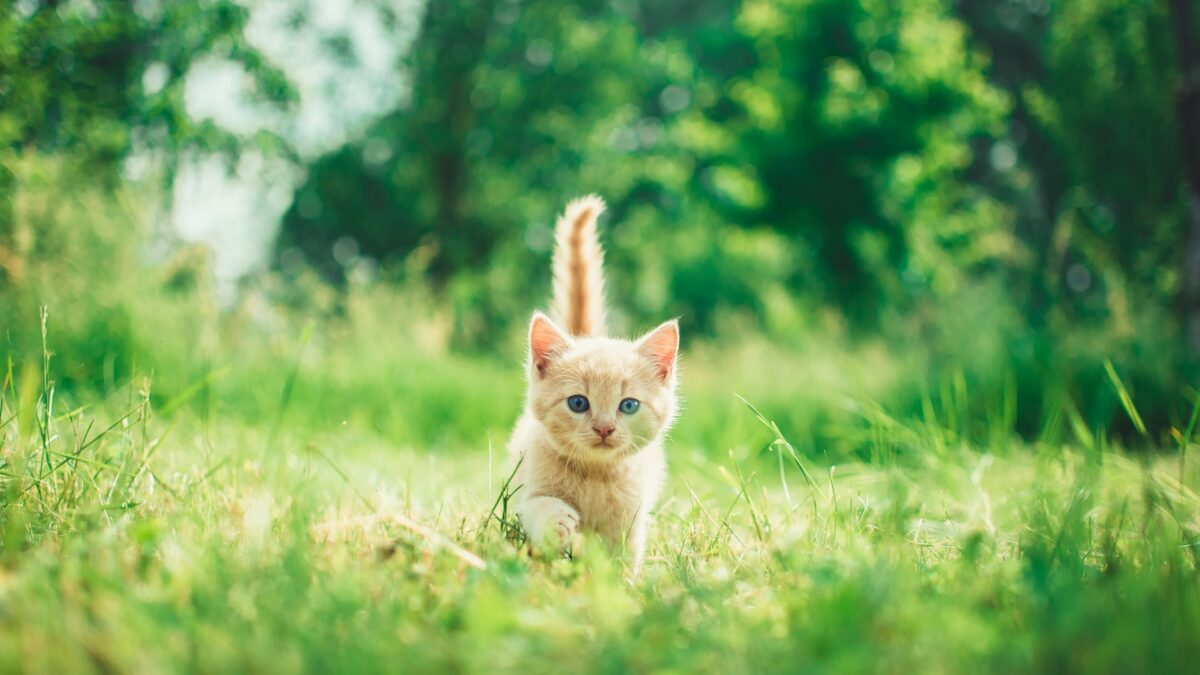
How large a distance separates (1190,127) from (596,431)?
5021 mm

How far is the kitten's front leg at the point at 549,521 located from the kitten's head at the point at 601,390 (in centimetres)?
17

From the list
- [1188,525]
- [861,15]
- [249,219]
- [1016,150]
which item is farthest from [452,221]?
[1016,150]

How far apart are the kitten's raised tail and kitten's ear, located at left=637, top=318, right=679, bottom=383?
427 mm

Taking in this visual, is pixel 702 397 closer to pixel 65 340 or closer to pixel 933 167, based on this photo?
pixel 65 340

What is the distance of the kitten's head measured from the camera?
5.76ft

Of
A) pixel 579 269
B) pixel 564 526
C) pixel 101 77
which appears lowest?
pixel 564 526

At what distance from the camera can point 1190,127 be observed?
4.71 metres

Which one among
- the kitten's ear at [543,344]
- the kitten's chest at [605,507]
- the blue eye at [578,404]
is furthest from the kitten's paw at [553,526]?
the kitten's ear at [543,344]

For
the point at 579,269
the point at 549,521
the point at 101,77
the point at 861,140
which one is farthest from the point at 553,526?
the point at 861,140

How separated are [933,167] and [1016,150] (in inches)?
315

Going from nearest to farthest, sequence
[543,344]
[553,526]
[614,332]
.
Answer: [553,526]
[543,344]
[614,332]

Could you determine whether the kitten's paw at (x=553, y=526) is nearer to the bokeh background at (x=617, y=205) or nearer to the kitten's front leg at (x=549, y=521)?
the kitten's front leg at (x=549, y=521)

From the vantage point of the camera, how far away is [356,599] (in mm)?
979

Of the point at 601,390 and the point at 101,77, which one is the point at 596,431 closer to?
the point at 601,390
